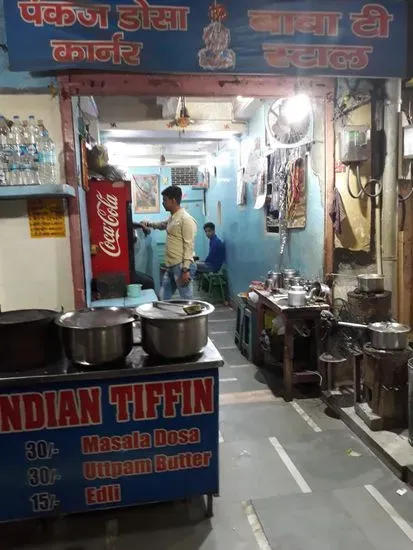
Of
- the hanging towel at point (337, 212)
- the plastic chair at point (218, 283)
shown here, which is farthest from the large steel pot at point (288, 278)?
the plastic chair at point (218, 283)

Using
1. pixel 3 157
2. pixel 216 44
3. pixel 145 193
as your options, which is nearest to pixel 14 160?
pixel 3 157

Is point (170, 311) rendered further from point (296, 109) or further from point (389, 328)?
point (296, 109)

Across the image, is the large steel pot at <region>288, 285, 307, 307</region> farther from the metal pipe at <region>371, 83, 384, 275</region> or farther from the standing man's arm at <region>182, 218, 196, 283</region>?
the standing man's arm at <region>182, 218, 196, 283</region>

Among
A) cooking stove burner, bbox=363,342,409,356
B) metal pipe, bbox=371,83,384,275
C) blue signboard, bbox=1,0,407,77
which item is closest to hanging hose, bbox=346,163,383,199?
metal pipe, bbox=371,83,384,275

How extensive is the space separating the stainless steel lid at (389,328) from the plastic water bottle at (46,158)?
8.28ft

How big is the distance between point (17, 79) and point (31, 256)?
4.18ft

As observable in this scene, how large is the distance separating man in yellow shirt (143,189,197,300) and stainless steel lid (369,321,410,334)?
2574mm

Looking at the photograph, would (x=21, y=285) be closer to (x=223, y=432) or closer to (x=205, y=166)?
(x=223, y=432)

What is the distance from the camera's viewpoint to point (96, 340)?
81.8 inches

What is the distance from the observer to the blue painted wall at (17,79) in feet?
10.2

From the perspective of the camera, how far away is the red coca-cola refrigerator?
15.2 ft

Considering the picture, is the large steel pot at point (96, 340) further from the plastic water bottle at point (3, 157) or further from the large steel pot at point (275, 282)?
the large steel pot at point (275, 282)

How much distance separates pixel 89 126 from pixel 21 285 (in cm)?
268

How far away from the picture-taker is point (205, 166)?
10445 millimetres
